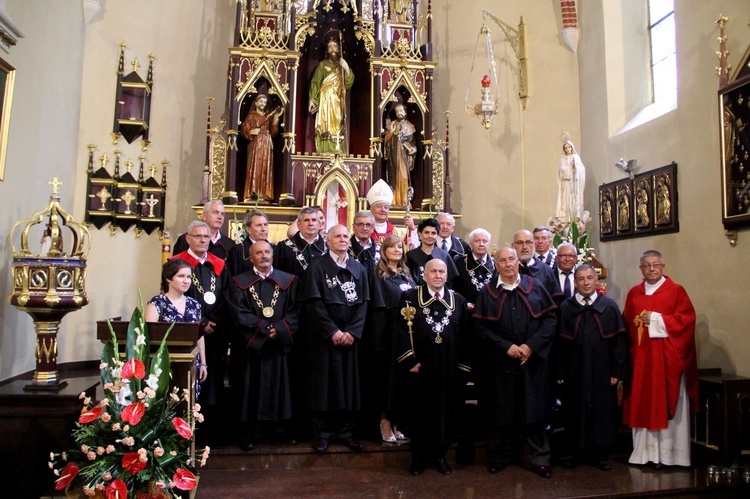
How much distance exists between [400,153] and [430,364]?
469cm

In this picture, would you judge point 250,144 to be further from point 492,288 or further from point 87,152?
point 492,288

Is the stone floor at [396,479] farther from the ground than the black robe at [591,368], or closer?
closer

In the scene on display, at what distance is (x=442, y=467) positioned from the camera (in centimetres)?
457

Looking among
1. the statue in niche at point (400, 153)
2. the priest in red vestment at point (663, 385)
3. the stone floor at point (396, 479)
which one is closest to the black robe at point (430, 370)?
the stone floor at point (396, 479)

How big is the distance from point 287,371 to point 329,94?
5.08 metres

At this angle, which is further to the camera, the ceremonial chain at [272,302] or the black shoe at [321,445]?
the ceremonial chain at [272,302]

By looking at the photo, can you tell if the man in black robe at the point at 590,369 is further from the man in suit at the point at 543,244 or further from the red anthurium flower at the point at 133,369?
the red anthurium flower at the point at 133,369

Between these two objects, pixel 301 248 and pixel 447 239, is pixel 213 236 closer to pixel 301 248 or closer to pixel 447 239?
pixel 301 248

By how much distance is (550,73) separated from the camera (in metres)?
9.74

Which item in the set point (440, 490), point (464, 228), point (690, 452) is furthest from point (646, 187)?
point (440, 490)

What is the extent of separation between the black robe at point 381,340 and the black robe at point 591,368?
136 centimetres

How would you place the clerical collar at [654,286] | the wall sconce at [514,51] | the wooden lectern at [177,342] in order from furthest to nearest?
1. the wall sconce at [514,51]
2. the clerical collar at [654,286]
3. the wooden lectern at [177,342]

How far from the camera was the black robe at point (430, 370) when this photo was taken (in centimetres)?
452

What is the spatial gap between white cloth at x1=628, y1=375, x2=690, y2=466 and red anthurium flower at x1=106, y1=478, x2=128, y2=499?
12.7 ft
